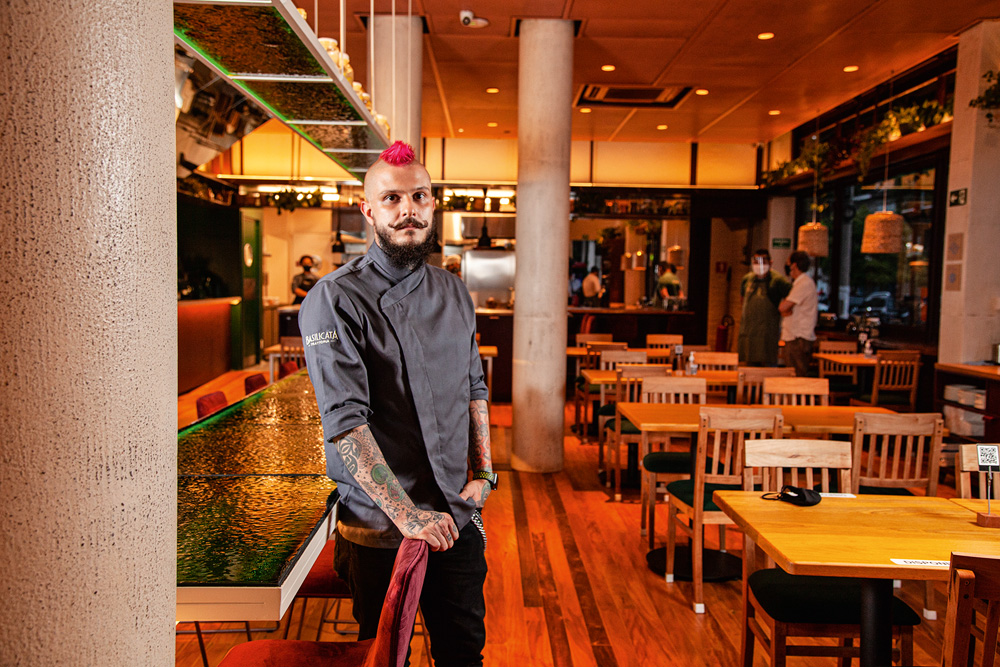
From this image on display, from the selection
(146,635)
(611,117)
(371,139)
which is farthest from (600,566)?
(611,117)

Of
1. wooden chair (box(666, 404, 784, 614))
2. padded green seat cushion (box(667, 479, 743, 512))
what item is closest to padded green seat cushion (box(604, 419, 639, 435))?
padded green seat cushion (box(667, 479, 743, 512))

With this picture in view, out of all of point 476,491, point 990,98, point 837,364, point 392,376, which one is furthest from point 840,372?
point 392,376

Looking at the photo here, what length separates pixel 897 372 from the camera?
7.22 metres

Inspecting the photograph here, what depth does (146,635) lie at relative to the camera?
0.92 meters

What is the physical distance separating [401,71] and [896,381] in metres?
5.45

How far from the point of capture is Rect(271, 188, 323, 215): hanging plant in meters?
11.2

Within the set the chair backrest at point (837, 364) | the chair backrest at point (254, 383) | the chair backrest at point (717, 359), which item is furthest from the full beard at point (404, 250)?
the chair backrest at point (837, 364)

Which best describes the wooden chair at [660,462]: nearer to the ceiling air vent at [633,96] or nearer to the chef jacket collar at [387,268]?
the chef jacket collar at [387,268]

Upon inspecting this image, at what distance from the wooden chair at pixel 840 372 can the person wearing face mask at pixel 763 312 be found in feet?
1.90

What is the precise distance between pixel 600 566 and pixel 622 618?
0.66 meters

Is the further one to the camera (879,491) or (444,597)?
(879,491)

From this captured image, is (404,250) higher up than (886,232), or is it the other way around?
(886,232)

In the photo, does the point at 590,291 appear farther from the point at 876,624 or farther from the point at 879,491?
the point at 876,624

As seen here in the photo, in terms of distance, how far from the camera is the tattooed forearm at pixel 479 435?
2014 millimetres
